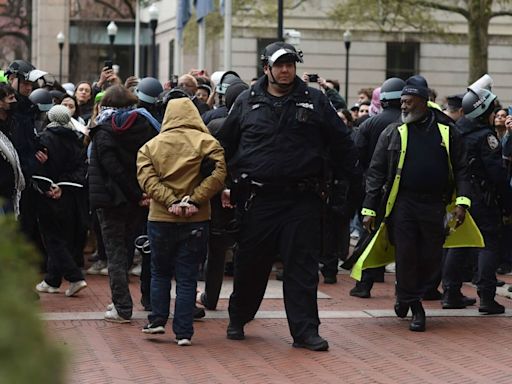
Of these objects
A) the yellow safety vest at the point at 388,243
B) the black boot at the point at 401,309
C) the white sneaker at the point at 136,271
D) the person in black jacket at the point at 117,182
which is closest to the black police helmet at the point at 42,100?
the white sneaker at the point at 136,271

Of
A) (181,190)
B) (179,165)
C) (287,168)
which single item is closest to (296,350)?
(287,168)

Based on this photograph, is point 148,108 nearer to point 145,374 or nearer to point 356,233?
point 145,374

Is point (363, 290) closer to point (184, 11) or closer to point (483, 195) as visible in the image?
point (483, 195)

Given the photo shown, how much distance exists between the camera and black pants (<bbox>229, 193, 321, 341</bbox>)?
8.48 metres

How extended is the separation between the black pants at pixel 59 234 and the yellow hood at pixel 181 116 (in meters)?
2.78

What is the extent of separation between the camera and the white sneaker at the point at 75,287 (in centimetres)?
1106

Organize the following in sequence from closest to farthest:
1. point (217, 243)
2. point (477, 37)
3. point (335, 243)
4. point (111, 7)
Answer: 1. point (217, 243)
2. point (335, 243)
3. point (477, 37)
4. point (111, 7)

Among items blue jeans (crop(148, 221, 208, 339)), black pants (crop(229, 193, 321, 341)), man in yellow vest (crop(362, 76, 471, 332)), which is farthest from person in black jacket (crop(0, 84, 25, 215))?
man in yellow vest (crop(362, 76, 471, 332))

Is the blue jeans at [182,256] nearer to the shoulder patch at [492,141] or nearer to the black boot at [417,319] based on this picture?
the black boot at [417,319]

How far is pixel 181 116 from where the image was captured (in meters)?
8.69

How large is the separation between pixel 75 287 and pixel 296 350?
10.7 ft

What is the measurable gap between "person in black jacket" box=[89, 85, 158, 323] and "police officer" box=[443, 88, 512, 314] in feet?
9.30

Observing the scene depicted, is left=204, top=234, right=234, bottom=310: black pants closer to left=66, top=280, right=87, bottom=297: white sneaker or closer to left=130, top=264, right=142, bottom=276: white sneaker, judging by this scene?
left=66, top=280, right=87, bottom=297: white sneaker

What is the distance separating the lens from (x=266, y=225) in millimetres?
8523
